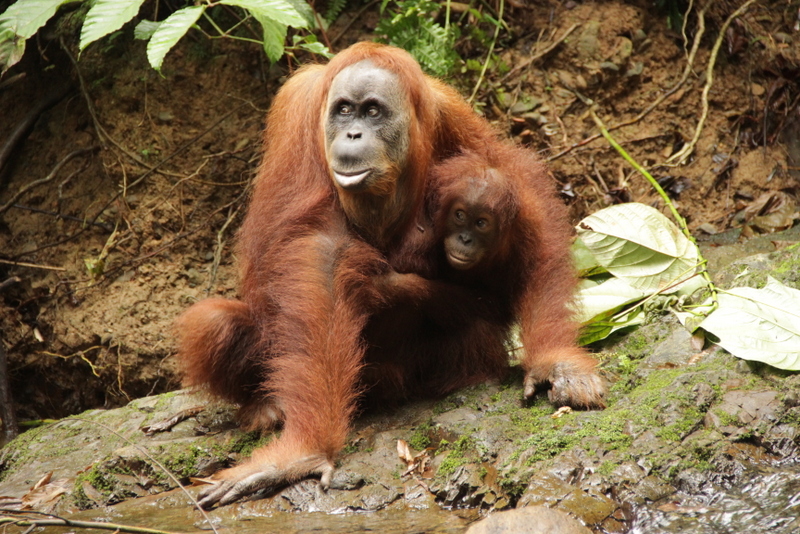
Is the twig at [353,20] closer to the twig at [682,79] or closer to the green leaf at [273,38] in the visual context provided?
the green leaf at [273,38]

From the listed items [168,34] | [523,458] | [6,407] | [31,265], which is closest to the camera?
[523,458]

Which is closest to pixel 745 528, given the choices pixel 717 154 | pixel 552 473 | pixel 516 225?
pixel 552 473

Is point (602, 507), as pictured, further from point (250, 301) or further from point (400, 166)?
point (250, 301)

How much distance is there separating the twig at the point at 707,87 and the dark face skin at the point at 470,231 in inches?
120

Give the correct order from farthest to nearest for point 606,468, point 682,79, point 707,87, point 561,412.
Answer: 1. point 682,79
2. point 707,87
3. point 561,412
4. point 606,468

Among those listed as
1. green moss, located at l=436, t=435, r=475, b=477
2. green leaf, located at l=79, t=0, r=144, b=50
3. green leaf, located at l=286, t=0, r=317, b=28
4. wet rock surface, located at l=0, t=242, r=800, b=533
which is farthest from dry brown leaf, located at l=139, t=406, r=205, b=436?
green leaf, located at l=286, t=0, r=317, b=28

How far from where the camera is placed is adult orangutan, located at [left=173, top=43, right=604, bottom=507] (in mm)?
3318

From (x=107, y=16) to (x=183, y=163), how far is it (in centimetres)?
238

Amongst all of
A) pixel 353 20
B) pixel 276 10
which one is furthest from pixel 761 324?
pixel 353 20

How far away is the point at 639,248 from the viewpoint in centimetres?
418

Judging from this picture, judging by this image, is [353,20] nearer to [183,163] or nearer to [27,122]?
[183,163]

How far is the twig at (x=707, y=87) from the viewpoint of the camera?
240 inches

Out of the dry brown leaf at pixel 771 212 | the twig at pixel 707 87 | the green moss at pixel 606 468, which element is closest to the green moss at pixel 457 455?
the green moss at pixel 606 468

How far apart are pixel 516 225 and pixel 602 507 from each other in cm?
143
